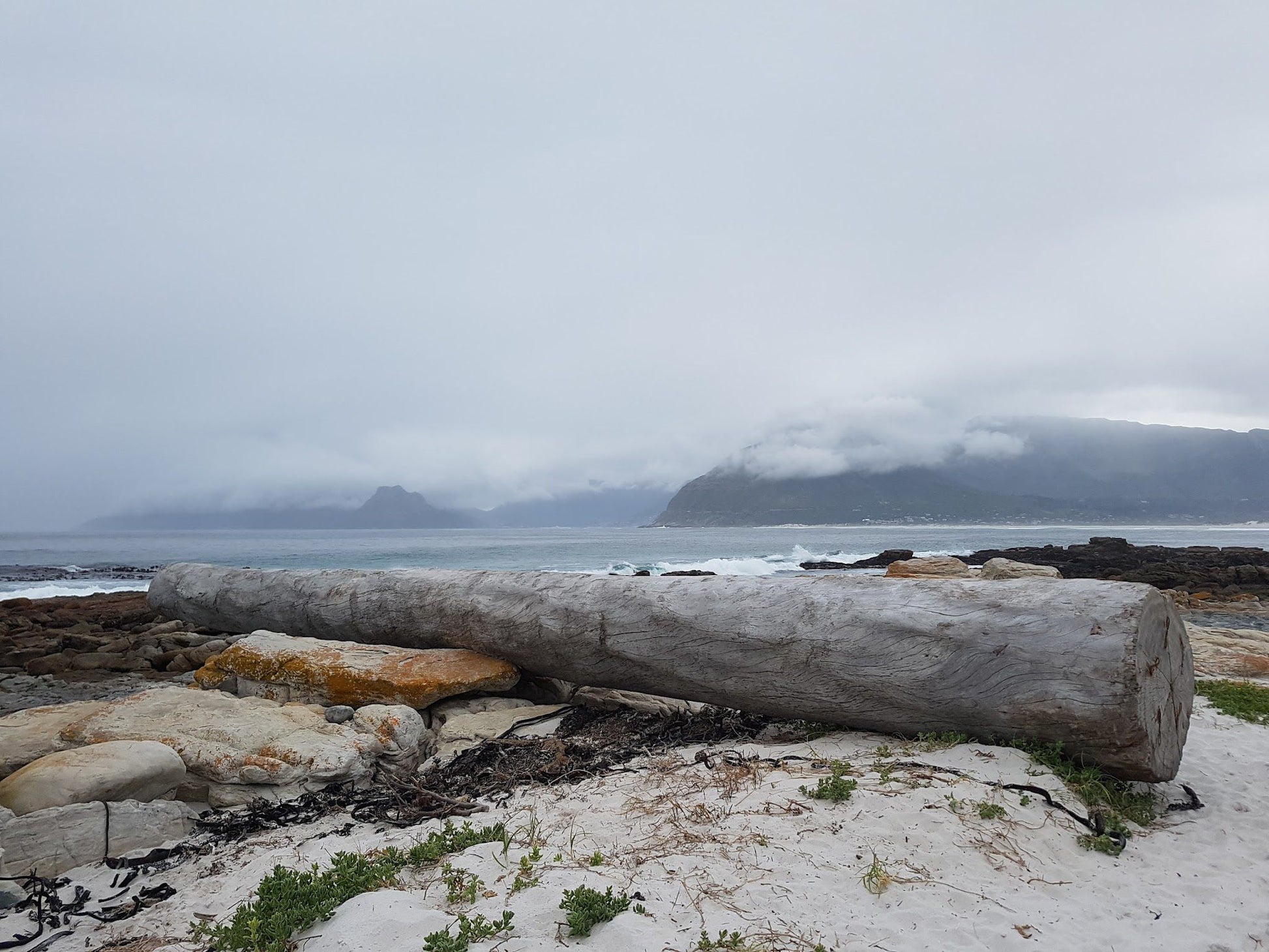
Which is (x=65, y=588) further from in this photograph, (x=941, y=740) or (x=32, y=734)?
(x=941, y=740)

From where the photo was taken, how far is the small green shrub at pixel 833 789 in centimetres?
375

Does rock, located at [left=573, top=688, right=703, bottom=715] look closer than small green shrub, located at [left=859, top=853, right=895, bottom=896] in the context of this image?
No

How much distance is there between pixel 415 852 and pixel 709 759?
82.3 inches

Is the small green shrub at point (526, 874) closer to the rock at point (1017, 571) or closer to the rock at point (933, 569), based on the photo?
the rock at point (1017, 571)

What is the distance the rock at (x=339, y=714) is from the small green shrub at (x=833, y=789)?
12.9 feet

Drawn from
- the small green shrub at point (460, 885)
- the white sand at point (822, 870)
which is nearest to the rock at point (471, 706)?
the white sand at point (822, 870)

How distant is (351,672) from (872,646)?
15.4 feet

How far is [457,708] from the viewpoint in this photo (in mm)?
6453

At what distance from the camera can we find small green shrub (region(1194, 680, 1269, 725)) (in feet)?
19.5

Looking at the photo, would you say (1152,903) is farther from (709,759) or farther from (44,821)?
(44,821)

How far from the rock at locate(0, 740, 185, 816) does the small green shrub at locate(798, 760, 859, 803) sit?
13.4 feet

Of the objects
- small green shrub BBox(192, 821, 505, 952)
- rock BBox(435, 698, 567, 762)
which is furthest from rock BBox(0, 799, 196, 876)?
rock BBox(435, 698, 567, 762)

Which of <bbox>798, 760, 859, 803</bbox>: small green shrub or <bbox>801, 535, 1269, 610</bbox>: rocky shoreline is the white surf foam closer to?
<bbox>798, 760, 859, 803</bbox>: small green shrub

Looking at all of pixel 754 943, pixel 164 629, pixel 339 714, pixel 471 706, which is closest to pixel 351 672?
pixel 339 714
